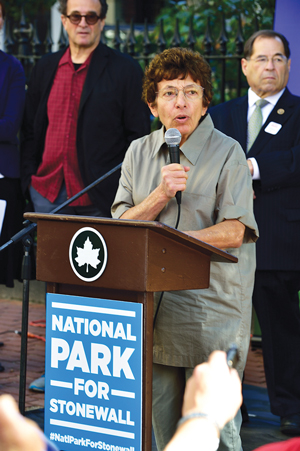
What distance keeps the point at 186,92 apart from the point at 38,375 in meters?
2.88

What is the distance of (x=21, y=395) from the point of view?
333 centimetres

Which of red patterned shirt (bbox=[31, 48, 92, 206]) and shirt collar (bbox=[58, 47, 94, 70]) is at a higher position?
shirt collar (bbox=[58, 47, 94, 70])

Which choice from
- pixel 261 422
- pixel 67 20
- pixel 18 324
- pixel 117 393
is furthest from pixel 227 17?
pixel 117 393

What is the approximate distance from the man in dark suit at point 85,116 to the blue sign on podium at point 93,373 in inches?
74.3

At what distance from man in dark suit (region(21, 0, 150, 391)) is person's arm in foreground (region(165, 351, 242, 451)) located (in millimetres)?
3158

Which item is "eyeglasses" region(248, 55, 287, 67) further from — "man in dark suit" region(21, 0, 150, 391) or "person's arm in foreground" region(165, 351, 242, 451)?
"person's arm in foreground" region(165, 351, 242, 451)

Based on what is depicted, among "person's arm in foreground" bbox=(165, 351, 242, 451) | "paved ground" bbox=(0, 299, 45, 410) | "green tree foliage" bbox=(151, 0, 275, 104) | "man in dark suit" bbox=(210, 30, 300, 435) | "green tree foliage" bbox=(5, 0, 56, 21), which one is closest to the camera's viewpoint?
"person's arm in foreground" bbox=(165, 351, 242, 451)

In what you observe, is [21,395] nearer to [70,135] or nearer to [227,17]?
[70,135]

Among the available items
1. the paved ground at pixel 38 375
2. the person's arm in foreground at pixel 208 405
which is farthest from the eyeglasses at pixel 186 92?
the paved ground at pixel 38 375

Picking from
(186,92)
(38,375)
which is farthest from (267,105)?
(38,375)

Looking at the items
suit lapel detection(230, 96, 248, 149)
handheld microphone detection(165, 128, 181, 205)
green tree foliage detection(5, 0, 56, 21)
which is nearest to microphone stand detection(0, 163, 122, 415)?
handheld microphone detection(165, 128, 181, 205)

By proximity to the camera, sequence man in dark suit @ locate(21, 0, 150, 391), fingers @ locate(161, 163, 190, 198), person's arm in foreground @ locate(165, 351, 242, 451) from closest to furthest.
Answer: person's arm in foreground @ locate(165, 351, 242, 451), fingers @ locate(161, 163, 190, 198), man in dark suit @ locate(21, 0, 150, 391)

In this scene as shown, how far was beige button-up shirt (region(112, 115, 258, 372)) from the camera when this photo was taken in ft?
8.76

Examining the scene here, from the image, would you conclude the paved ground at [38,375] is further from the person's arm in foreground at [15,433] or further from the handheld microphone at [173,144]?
the person's arm in foreground at [15,433]
